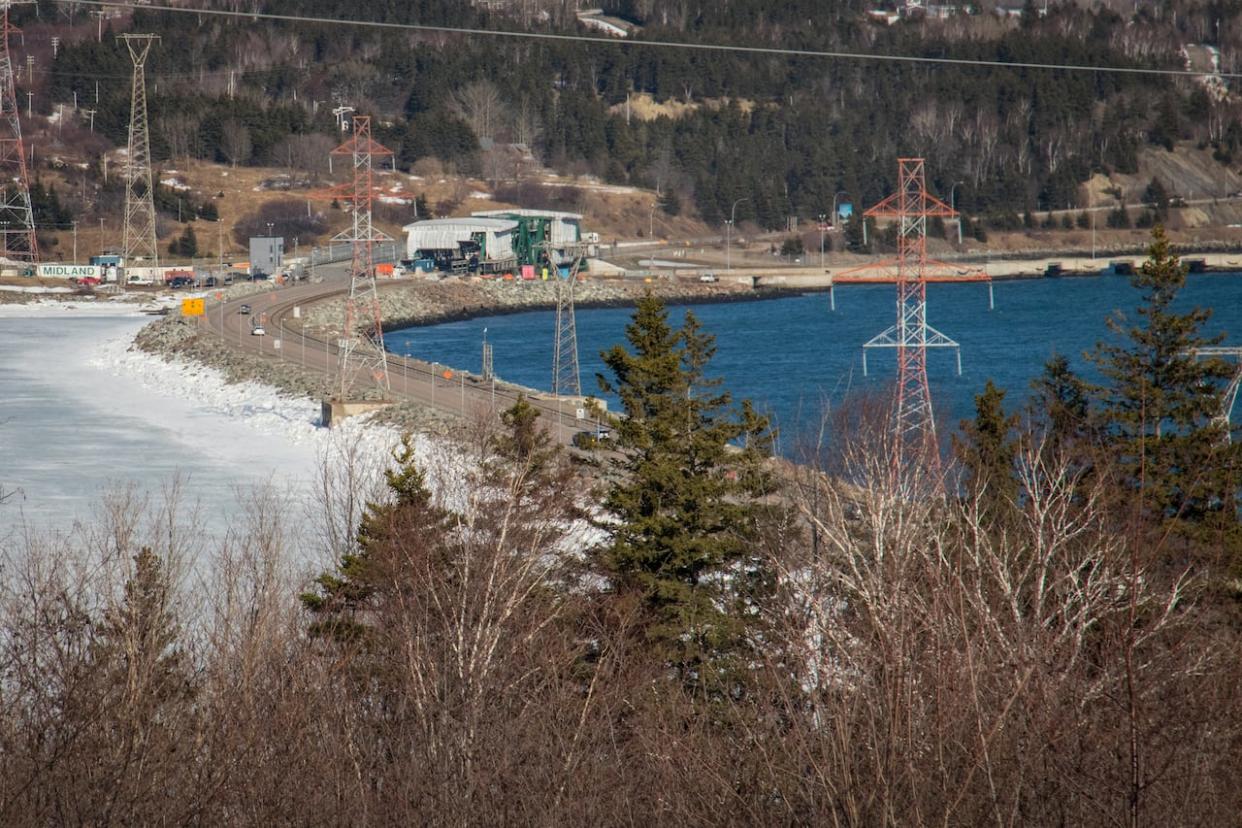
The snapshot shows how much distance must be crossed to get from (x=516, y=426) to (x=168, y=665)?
329 cm

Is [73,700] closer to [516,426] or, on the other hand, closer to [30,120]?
[516,426]

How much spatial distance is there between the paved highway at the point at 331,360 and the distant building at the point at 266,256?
10.7ft

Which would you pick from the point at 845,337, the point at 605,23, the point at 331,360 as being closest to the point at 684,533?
the point at 331,360

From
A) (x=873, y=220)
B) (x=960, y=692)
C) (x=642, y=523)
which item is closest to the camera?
(x=960, y=692)

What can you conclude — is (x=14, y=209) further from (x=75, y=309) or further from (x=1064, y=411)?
(x=1064, y=411)

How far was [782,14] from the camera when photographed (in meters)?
88.8

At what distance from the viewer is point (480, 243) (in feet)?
164

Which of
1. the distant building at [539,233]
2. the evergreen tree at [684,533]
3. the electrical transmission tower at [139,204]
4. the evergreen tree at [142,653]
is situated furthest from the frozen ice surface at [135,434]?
the distant building at [539,233]

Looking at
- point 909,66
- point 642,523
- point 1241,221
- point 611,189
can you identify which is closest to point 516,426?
point 642,523

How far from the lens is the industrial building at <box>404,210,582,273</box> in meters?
50.0

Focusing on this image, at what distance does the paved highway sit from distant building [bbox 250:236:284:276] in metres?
3.26

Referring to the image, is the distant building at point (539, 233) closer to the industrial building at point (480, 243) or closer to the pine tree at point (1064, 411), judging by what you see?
the industrial building at point (480, 243)

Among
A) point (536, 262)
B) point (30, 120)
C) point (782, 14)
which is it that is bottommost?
point (536, 262)

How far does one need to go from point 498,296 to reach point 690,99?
1252 inches
